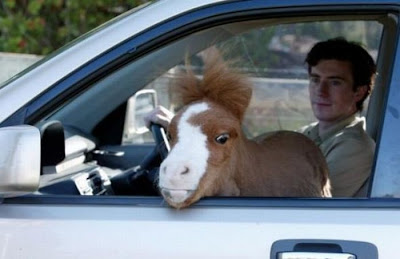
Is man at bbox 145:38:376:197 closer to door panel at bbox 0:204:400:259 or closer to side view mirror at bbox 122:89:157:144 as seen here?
side view mirror at bbox 122:89:157:144

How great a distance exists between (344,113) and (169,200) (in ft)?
4.56

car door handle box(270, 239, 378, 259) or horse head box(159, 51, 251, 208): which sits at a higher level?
horse head box(159, 51, 251, 208)

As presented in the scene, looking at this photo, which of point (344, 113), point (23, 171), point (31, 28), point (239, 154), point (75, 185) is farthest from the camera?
point (31, 28)

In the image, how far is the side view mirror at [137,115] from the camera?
4.54 meters

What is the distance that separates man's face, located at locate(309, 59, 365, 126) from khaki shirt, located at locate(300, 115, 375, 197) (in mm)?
91

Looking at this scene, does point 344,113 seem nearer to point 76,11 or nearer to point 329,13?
point 329,13

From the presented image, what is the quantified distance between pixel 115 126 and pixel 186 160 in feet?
7.06

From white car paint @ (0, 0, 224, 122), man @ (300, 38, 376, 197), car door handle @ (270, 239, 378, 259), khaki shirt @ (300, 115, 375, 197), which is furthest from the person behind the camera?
man @ (300, 38, 376, 197)

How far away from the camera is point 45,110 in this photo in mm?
2488

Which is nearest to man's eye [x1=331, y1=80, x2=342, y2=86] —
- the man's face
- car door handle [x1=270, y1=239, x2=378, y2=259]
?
the man's face

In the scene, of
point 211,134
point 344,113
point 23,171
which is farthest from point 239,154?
point 344,113

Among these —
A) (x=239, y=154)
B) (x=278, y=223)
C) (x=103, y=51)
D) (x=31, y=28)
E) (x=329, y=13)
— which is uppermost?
(x=31, y=28)

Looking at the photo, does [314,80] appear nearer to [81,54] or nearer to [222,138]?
[222,138]

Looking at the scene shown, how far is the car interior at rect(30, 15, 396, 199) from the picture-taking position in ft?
9.51
